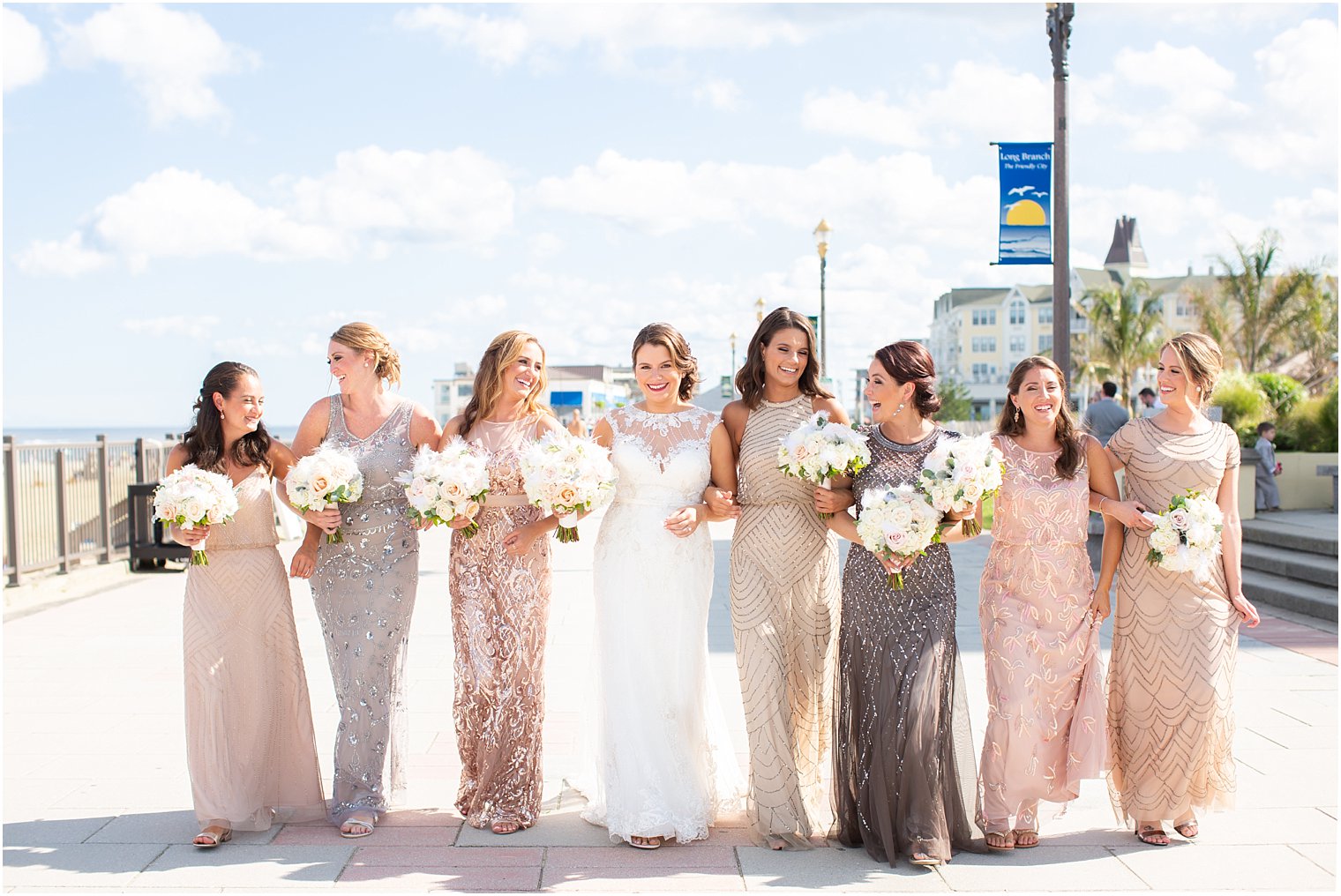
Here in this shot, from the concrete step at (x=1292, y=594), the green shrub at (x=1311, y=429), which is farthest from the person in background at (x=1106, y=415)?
the green shrub at (x=1311, y=429)

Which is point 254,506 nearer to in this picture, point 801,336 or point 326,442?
point 326,442

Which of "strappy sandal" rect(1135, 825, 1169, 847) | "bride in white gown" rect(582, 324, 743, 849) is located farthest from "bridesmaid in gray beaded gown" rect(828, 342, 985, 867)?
"strappy sandal" rect(1135, 825, 1169, 847)

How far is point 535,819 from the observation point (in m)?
5.34

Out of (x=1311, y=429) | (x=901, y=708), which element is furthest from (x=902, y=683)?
(x=1311, y=429)

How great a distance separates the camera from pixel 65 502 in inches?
554

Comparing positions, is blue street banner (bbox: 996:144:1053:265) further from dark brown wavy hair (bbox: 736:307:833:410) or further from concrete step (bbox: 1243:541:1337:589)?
dark brown wavy hair (bbox: 736:307:833:410)


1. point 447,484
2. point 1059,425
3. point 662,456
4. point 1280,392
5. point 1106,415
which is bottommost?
point 447,484

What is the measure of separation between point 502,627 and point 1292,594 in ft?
31.5

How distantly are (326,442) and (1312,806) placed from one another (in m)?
5.23

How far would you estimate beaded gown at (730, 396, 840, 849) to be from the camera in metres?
5.06

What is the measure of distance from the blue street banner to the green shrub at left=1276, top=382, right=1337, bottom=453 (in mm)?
11507

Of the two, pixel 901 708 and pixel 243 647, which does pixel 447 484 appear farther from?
pixel 901 708

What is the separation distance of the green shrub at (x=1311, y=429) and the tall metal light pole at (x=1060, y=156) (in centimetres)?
1111

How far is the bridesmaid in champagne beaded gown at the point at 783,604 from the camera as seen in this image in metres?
5.06
